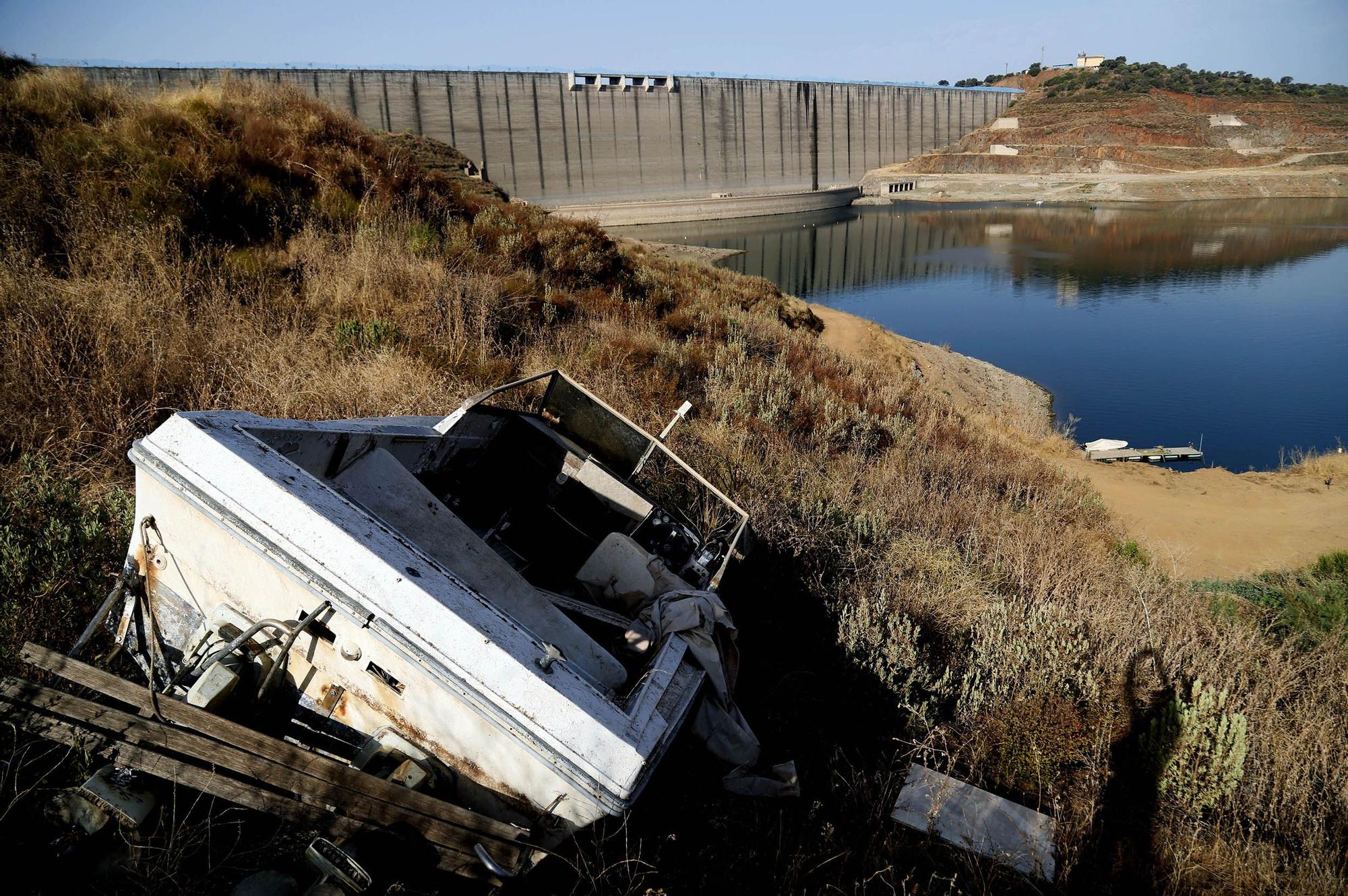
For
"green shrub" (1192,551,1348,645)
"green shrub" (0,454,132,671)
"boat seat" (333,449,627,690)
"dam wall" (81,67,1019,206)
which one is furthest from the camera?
"dam wall" (81,67,1019,206)

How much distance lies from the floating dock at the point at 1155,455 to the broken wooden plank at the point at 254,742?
44.6 ft

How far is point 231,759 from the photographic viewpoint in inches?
71.6

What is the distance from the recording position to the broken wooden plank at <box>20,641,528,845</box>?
1839mm

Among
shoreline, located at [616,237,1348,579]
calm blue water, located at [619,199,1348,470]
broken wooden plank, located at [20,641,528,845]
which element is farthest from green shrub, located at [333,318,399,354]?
calm blue water, located at [619,199,1348,470]

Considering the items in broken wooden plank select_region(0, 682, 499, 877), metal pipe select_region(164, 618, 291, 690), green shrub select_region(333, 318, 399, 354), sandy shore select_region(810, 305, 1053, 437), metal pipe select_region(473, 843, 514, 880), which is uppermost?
green shrub select_region(333, 318, 399, 354)

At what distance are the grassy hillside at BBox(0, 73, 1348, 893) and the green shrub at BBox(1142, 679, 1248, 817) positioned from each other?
14 mm

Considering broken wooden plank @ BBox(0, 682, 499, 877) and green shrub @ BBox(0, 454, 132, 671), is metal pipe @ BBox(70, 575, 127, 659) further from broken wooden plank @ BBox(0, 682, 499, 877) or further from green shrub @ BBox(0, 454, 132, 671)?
green shrub @ BBox(0, 454, 132, 671)

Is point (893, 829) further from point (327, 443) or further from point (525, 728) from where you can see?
point (327, 443)

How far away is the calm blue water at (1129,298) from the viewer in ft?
51.4

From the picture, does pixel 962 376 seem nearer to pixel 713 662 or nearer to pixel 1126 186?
pixel 713 662

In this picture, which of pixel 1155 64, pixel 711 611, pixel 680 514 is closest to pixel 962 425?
pixel 680 514

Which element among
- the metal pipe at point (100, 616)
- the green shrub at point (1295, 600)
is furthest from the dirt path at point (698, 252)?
the metal pipe at point (100, 616)

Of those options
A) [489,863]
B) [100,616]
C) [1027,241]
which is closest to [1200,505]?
[489,863]

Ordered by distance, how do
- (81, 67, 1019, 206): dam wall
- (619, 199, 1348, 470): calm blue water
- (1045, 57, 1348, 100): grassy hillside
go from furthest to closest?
(1045, 57, 1348, 100): grassy hillside < (81, 67, 1019, 206): dam wall < (619, 199, 1348, 470): calm blue water
